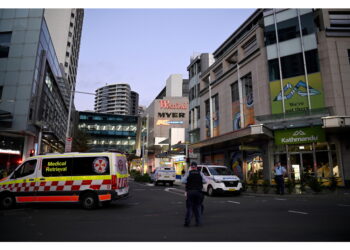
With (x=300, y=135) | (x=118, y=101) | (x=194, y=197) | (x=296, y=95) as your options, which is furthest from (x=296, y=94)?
(x=118, y=101)

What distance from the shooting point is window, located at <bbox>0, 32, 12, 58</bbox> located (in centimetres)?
2702

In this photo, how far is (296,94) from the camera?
21.3 metres

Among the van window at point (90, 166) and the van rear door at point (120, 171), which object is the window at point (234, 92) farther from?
the van window at point (90, 166)

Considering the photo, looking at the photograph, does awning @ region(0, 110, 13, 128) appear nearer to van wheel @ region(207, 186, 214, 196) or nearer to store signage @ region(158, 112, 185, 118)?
van wheel @ region(207, 186, 214, 196)

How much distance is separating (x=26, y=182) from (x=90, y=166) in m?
2.81

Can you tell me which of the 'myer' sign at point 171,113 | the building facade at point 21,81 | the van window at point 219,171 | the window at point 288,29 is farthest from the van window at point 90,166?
the 'myer' sign at point 171,113

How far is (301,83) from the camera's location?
21234 mm

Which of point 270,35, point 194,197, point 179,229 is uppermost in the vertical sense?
point 270,35

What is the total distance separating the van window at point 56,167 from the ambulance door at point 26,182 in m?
0.48

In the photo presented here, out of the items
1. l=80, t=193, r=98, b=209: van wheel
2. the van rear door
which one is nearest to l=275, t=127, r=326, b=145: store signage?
the van rear door

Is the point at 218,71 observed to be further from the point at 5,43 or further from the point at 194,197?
the point at 194,197

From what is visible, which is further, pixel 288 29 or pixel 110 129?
pixel 110 129

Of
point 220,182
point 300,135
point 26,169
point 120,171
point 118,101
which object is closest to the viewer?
point 26,169

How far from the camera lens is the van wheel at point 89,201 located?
10116mm
